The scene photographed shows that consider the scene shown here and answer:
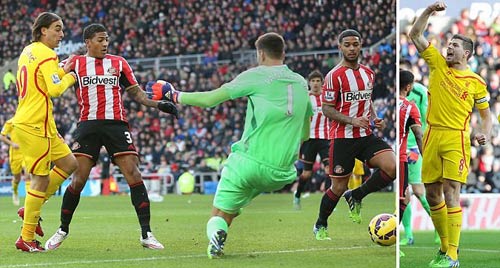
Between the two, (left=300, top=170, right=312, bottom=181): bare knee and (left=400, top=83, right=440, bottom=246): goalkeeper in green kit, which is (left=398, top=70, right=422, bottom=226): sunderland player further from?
(left=300, top=170, right=312, bottom=181): bare knee

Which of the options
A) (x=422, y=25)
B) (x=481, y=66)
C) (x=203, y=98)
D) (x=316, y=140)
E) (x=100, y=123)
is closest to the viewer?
(x=203, y=98)

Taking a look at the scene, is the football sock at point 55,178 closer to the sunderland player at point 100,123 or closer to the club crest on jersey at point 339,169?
the sunderland player at point 100,123

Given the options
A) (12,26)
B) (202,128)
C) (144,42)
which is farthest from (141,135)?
(12,26)

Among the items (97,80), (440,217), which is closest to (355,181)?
(440,217)

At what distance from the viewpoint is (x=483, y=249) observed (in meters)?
7.41

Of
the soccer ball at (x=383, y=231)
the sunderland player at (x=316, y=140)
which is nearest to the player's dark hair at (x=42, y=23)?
the soccer ball at (x=383, y=231)

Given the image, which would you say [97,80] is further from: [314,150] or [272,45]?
[314,150]

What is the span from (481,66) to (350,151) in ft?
9.49

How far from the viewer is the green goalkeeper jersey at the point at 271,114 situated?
17.0 feet

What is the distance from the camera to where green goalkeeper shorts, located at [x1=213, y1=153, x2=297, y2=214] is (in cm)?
518

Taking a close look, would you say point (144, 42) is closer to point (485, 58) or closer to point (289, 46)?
point (289, 46)

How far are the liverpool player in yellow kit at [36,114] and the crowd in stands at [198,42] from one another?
829cm

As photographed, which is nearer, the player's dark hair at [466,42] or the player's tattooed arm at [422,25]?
the player's tattooed arm at [422,25]

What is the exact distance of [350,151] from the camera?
22.5ft
